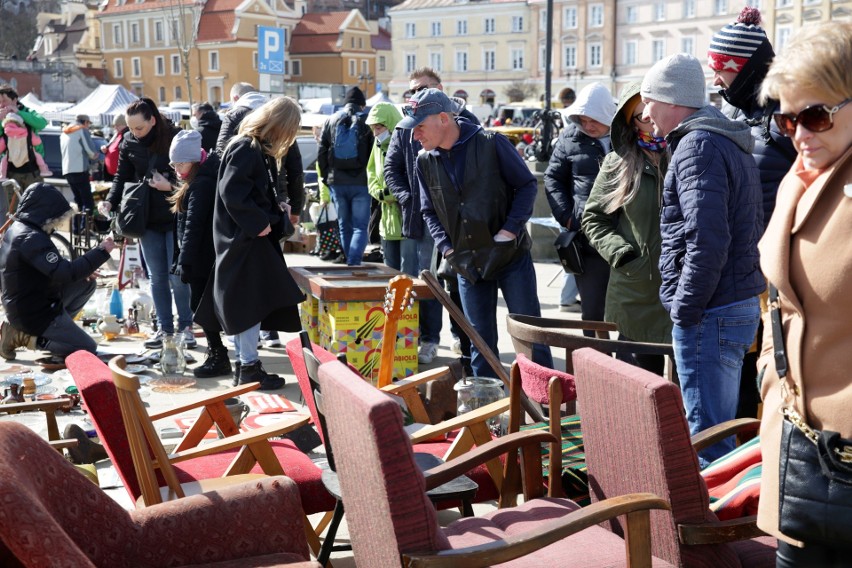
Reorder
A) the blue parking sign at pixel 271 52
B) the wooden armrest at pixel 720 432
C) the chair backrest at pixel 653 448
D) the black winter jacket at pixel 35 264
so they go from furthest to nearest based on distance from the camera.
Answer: the blue parking sign at pixel 271 52 → the black winter jacket at pixel 35 264 → the wooden armrest at pixel 720 432 → the chair backrest at pixel 653 448

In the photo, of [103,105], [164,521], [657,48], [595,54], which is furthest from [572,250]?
[595,54]

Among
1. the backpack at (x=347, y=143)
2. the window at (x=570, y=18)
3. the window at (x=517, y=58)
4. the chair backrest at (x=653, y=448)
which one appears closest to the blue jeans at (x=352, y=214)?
the backpack at (x=347, y=143)

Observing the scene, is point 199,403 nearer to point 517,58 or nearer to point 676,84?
point 676,84

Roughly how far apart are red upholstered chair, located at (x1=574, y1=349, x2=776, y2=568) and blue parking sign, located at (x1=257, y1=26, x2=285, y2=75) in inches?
966

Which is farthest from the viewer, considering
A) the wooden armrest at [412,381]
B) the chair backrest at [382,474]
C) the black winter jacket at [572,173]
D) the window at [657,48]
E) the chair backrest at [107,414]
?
the window at [657,48]

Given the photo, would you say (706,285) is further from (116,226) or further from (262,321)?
(116,226)

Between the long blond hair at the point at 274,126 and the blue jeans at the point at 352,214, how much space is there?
3.43 meters

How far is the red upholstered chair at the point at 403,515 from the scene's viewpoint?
2479 millimetres

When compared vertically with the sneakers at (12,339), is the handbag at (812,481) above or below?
above

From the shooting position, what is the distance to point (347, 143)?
9.62m

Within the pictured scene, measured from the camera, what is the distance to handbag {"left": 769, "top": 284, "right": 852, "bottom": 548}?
2.16m

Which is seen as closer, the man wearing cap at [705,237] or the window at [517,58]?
the man wearing cap at [705,237]

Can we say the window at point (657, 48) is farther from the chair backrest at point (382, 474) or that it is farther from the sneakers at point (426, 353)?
the chair backrest at point (382, 474)

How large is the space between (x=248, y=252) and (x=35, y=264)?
5.17 ft
